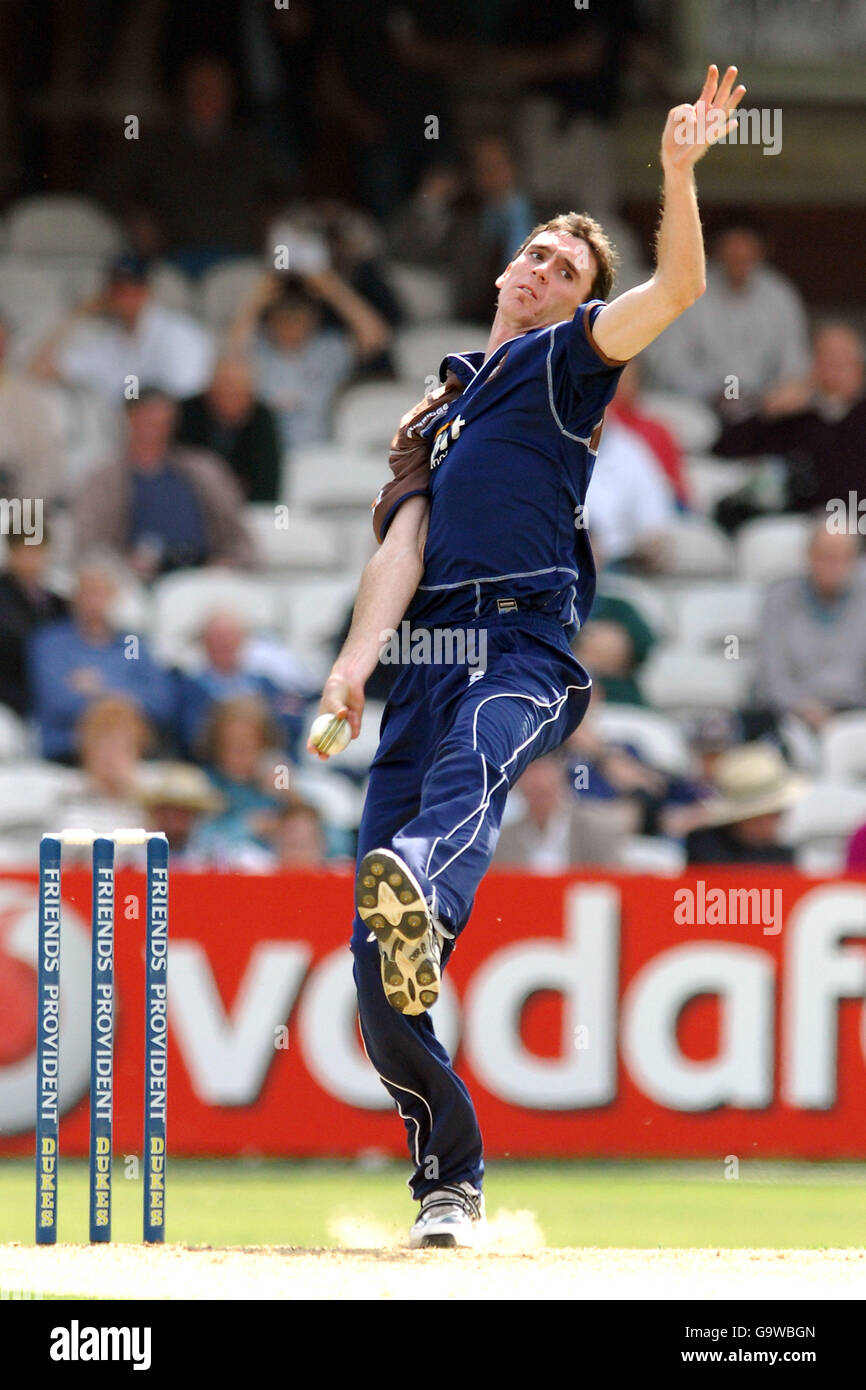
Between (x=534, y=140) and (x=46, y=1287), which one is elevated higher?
(x=534, y=140)

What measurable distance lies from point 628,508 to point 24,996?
495 cm

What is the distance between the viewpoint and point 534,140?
1429 centimetres

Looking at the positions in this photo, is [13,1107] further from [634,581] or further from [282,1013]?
[634,581]

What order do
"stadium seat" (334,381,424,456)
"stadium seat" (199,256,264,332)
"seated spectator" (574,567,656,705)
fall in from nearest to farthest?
"seated spectator" (574,567,656,705)
"stadium seat" (334,381,424,456)
"stadium seat" (199,256,264,332)

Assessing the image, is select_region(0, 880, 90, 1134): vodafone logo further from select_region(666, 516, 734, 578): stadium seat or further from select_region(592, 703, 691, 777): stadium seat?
select_region(666, 516, 734, 578): stadium seat

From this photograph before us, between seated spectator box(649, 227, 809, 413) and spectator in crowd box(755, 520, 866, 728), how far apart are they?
2233 millimetres

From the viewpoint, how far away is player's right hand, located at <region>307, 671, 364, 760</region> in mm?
5031

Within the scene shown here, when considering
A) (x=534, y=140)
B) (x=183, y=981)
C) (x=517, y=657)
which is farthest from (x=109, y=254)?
(x=517, y=657)

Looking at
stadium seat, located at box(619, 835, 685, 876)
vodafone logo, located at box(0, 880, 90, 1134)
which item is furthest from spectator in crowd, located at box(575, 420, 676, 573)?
vodafone logo, located at box(0, 880, 90, 1134)

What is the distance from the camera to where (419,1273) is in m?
4.86

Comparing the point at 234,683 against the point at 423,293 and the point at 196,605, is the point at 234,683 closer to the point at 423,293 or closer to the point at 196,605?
the point at 196,605

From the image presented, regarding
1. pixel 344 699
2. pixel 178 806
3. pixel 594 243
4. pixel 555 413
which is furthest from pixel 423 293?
pixel 344 699

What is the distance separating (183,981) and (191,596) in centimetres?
327

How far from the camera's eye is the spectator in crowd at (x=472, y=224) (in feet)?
43.4
